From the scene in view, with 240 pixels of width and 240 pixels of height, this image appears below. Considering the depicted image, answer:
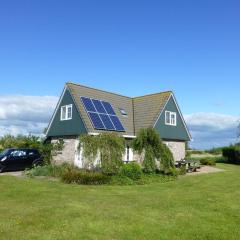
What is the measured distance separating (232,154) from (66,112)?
22832 millimetres

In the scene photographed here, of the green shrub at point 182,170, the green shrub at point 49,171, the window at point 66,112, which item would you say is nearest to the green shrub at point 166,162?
the green shrub at point 182,170

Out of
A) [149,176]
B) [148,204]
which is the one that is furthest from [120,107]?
[148,204]

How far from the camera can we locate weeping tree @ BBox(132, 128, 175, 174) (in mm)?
28328

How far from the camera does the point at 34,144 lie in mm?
40531

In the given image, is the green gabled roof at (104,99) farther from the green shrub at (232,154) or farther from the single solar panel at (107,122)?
the green shrub at (232,154)

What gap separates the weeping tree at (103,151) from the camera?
2648 cm

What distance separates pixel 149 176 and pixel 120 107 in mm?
12782

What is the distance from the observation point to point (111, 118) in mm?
34531

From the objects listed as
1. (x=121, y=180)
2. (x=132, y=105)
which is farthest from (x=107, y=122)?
(x=121, y=180)

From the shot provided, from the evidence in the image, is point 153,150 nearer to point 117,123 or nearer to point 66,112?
point 117,123

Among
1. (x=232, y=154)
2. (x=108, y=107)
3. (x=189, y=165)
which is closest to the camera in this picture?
(x=189, y=165)

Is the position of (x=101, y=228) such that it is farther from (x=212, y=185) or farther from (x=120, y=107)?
(x=120, y=107)

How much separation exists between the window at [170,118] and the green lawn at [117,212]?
653 inches

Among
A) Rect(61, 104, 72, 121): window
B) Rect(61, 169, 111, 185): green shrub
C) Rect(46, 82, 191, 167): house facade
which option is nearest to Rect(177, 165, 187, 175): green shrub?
Rect(46, 82, 191, 167): house facade
